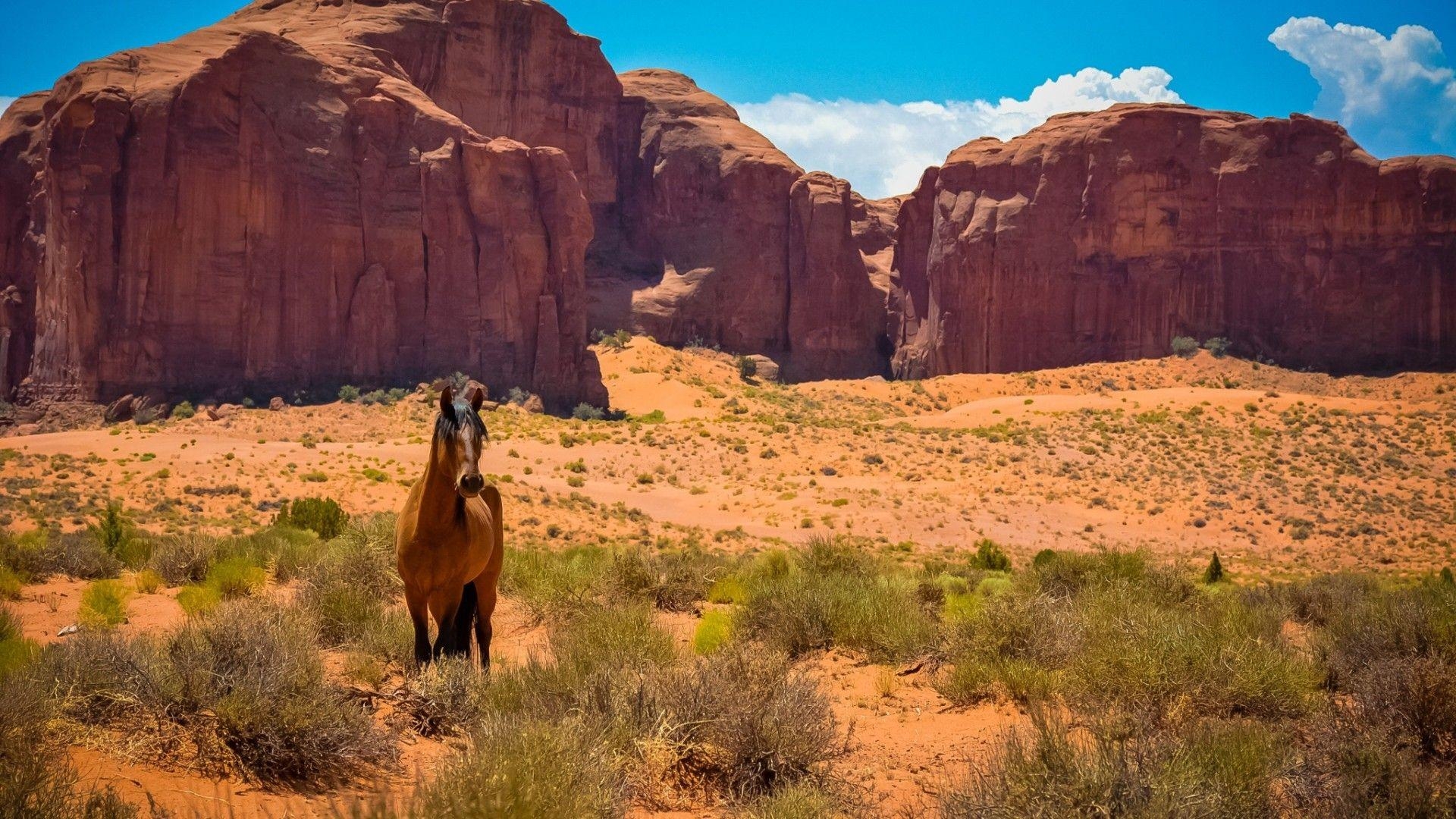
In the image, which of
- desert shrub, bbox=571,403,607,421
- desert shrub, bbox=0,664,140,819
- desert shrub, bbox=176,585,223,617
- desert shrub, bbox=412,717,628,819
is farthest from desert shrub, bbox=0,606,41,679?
desert shrub, bbox=571,403,607,421

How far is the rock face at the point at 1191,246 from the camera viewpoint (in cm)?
6044

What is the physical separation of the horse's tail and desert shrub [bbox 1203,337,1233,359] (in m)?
60.1

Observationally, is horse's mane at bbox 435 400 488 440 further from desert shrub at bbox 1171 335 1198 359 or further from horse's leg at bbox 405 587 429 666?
desert shrub at bbox 1171 335 1198 359

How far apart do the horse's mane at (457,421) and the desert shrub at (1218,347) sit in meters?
60.9

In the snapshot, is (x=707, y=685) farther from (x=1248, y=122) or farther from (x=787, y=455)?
(x=1248, y=122)

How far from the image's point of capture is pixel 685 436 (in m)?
42.9

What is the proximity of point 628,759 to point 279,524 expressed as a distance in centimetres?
1500

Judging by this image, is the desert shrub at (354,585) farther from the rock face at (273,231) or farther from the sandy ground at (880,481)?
the rock face at (273,231)

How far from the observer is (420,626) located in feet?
26.4

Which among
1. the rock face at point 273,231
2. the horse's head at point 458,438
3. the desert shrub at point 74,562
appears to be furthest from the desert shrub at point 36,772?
the rock face at point 273,231

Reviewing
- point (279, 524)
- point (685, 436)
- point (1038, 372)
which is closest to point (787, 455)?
point (685, 436)

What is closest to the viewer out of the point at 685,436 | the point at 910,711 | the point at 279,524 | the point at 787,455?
the point at 910,711

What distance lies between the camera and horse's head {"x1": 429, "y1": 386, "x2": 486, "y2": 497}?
287 inches

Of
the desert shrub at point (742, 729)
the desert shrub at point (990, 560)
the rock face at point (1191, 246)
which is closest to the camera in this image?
the desert shrub at point (742, 729)
